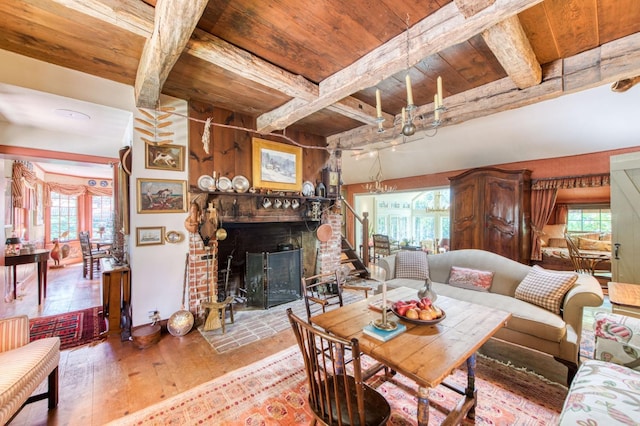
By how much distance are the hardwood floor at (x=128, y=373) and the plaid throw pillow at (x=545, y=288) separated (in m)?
2.52

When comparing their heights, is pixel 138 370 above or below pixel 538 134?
below

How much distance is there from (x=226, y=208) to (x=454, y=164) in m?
4.96

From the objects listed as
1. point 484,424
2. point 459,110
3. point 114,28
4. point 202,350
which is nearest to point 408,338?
point 484,424

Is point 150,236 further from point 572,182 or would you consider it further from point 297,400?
point 572,182

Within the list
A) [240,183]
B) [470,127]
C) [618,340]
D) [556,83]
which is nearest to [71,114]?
[240,183]

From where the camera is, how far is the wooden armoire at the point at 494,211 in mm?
4582

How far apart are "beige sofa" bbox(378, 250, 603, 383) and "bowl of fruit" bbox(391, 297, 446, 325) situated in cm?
123

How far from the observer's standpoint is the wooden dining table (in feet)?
4.05

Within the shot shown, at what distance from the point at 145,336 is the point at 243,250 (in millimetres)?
1727

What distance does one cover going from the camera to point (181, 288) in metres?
3.03

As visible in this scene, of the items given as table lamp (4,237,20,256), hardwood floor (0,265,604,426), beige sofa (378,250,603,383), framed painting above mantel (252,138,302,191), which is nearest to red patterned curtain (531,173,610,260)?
beige sofa (378,250,603,383)

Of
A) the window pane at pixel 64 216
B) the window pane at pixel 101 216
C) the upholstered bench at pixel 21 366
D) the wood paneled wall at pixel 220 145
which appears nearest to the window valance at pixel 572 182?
the wood paneled wall at pixel 220 145

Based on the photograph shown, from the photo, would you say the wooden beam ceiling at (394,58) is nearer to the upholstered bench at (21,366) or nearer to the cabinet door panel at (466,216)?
the upholstered bench at (21,366)

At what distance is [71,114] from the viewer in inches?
118
